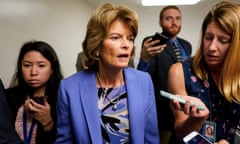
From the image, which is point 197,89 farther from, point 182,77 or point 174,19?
point 174,19

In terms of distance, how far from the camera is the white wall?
2.15 m

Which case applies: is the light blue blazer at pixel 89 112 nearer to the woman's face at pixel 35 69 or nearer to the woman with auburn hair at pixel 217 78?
the woman with auburn hair at pixel 217 78

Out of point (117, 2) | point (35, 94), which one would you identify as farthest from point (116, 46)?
point (117, 2)

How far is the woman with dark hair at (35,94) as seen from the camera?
130 centimetres

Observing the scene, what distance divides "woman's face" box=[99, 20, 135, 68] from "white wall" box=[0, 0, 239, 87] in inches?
50.1

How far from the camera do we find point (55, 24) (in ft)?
10.8

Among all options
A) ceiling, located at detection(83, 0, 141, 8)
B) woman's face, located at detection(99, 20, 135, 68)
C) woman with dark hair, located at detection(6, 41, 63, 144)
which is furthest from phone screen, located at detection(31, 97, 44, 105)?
ceiling, located at detection(83, 0, 141, 8)

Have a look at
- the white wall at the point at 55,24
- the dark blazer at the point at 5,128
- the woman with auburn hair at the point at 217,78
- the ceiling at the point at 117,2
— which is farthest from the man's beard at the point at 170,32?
the ceiling at the point at 117,2

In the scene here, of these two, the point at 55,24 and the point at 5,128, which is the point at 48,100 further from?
the point at 55,24

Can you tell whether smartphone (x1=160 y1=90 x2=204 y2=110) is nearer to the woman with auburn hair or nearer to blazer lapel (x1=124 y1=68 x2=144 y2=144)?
the woman with auburn hair

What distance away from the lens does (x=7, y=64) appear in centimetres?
213

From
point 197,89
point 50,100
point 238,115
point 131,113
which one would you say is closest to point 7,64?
point 50,100

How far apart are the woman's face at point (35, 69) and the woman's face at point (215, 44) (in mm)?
877

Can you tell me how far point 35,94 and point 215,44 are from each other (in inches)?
39.3
